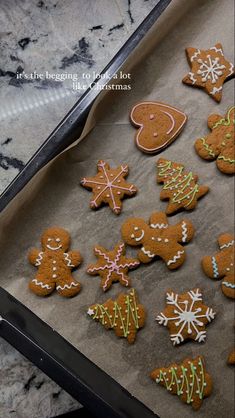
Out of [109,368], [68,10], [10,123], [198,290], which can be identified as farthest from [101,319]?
[68,10]

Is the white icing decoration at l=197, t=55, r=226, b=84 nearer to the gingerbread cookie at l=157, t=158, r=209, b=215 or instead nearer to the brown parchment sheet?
the brown parchment sheet

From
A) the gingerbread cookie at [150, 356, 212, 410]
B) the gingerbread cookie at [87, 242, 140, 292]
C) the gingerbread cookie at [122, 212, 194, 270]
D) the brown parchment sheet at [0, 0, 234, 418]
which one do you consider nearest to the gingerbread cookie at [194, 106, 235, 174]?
the brown parchment sheet at [0, 0, 234, 418]

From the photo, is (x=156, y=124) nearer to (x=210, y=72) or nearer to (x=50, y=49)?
(x=210, y=72)

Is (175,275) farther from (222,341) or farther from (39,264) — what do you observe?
(39,264)

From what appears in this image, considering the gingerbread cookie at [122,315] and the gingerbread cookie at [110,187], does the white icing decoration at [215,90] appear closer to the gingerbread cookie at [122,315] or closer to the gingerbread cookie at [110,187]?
the gingerbread cookie at [110,187]

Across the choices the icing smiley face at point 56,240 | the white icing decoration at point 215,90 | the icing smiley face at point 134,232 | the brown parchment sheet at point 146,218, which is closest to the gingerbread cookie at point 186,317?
the brown parchment sheet at point 146,218

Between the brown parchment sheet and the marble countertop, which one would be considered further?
the marble countertop

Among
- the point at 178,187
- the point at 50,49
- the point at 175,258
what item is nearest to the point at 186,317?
the point at 175,258

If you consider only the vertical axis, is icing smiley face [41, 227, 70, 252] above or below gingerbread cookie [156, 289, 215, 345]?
above
